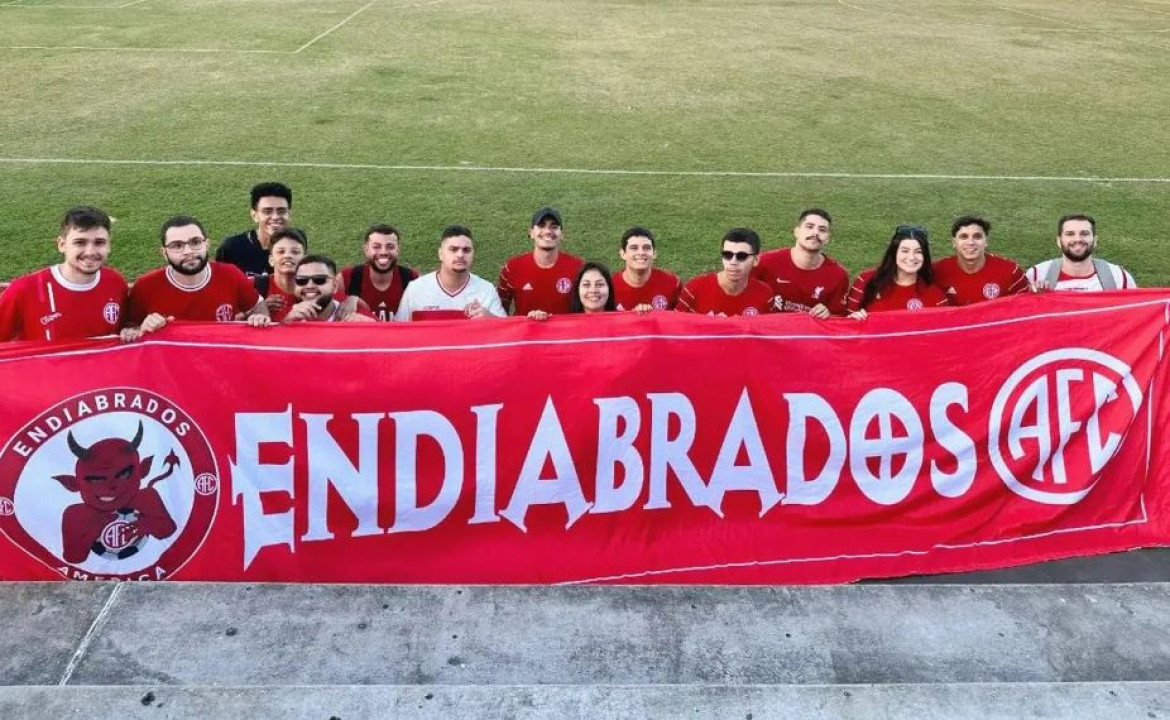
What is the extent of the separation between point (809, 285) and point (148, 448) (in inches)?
153

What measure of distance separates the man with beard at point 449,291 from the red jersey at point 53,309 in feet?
5.33

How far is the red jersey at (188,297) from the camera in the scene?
209 inches

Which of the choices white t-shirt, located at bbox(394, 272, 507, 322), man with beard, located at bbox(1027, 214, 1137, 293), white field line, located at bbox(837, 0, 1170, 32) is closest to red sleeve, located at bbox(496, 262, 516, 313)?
white t-shirt, located at bbox(394, 272, 507, 322)

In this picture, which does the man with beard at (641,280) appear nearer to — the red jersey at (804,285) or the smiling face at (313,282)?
the red jersey at (804,285)

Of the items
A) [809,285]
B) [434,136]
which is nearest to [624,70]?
[434,136]

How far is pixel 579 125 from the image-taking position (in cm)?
1519

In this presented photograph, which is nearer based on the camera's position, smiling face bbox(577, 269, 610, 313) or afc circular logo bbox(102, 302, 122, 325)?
afc circular logo bbox(102, 302, 122, 325)

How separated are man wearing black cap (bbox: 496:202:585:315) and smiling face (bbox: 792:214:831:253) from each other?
54.4 inches

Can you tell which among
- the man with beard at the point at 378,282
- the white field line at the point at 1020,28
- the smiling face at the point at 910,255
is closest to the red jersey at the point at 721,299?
the smiling face at the point at 910,255

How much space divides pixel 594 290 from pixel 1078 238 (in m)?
2.95

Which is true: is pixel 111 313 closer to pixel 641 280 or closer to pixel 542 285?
pixel 542 285

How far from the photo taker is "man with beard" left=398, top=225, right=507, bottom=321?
587cm

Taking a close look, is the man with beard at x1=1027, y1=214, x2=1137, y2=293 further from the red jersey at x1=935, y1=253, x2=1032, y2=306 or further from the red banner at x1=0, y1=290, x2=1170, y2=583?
the red banner at x1=0, y1=290, x2=1170, y2=583

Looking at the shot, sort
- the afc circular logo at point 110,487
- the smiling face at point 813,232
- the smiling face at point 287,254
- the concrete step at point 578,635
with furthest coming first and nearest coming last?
the smiling face at point 813,232, the smiling face at point 287,254, the afc circular logo at point 110,487, the concrete step at point 578,635
